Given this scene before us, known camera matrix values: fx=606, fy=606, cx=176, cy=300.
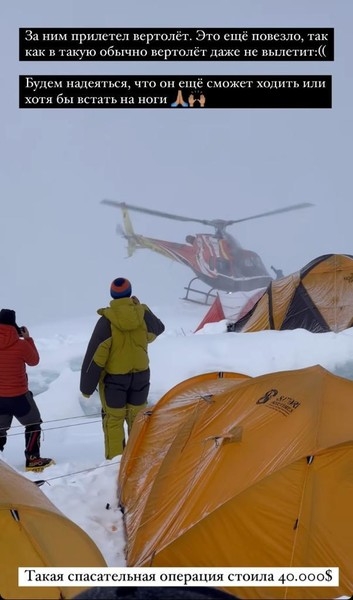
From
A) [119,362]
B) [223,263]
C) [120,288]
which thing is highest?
[223,263]

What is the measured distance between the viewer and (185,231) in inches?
1578

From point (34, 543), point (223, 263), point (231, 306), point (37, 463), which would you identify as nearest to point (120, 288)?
point (37, 463)

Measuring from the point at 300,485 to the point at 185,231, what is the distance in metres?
37.7

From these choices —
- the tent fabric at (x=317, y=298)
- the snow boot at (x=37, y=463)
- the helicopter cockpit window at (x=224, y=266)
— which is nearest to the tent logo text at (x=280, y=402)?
the snow boot at (x=37, y=463)

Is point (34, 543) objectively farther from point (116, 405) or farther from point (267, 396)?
point (116, 405)

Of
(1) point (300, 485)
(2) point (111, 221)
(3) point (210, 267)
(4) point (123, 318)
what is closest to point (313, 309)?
(4) point (123, 318)

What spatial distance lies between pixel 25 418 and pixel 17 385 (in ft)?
0.96

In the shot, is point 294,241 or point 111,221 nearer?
point 294,241

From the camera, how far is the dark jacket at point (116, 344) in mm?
4820

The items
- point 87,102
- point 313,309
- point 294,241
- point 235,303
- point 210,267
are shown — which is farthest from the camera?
point 294,241

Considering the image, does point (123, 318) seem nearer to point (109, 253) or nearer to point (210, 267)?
point (210, 267)

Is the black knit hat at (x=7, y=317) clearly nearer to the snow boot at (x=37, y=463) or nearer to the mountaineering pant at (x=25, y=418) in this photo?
the mountaineering pant at (x=25, y=418)

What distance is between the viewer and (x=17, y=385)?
197 inches

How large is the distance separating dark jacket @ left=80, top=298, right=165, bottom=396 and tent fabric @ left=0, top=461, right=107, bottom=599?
2.03m
